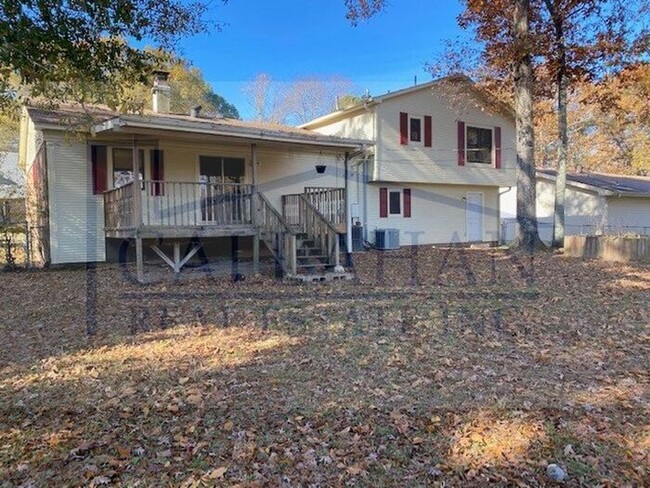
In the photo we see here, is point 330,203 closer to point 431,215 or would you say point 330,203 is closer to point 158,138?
point 158,138

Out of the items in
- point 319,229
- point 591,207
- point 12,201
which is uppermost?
point 12,201

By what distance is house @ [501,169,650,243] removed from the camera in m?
19.5

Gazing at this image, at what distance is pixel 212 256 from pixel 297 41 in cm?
1146

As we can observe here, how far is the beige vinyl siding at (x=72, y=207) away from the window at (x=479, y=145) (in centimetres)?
1275

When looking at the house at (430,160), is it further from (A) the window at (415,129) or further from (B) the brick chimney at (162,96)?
(B) the brick chimney at (162,96)

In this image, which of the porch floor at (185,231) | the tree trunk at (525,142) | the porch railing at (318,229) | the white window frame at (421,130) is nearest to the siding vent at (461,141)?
the white window frame at (421,130)

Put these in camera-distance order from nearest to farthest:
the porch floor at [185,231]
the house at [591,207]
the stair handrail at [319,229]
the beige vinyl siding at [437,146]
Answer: the porch floor at [185,231] → the stair handrail at [319,229] → the beige vinyl siding at [437,146] → the house at [591,207]

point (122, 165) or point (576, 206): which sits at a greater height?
point (122, 165)

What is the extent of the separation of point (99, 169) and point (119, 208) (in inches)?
78.5

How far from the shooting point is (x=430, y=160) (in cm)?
1638

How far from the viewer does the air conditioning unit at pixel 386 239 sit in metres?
15.5

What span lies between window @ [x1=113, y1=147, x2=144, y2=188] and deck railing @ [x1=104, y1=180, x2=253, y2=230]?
0.65m

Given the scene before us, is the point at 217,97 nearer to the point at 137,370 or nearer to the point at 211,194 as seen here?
the point at 211,194

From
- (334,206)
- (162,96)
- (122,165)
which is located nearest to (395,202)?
(334,206)
